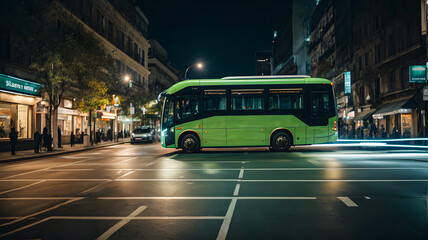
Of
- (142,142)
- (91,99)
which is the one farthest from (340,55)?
(91,99)

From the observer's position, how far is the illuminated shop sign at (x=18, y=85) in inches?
955

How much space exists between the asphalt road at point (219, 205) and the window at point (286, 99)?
8648 mm

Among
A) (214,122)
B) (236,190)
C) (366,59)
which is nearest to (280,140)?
(214,122)

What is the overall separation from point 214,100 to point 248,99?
1.88 metres

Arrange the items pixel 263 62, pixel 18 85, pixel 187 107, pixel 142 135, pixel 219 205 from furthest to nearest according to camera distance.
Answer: pixel 263 62 → pixel 142 135 → pixel 18 85 → pixel 187 107 → pixel 219 205

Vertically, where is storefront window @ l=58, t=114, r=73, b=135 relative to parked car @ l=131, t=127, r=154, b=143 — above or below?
above

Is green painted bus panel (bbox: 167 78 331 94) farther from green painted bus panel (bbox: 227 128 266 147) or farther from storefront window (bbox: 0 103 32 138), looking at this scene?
storefront window (bbox: 0 103 32 138)

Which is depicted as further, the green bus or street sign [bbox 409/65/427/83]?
street sign [bbox 409/65/427/83]

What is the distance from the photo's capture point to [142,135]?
37.6m

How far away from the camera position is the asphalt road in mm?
5531

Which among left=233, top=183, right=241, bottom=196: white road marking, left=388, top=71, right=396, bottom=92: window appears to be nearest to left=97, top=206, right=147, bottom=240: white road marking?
left=233, top=183, right=241, bottom=196: white road marking

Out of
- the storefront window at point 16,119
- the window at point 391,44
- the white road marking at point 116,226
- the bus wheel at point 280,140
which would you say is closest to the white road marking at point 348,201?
the white road marking at point 116,226

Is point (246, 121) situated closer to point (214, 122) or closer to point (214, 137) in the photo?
point (214, 122)

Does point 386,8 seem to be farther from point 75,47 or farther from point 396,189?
point 396,189
